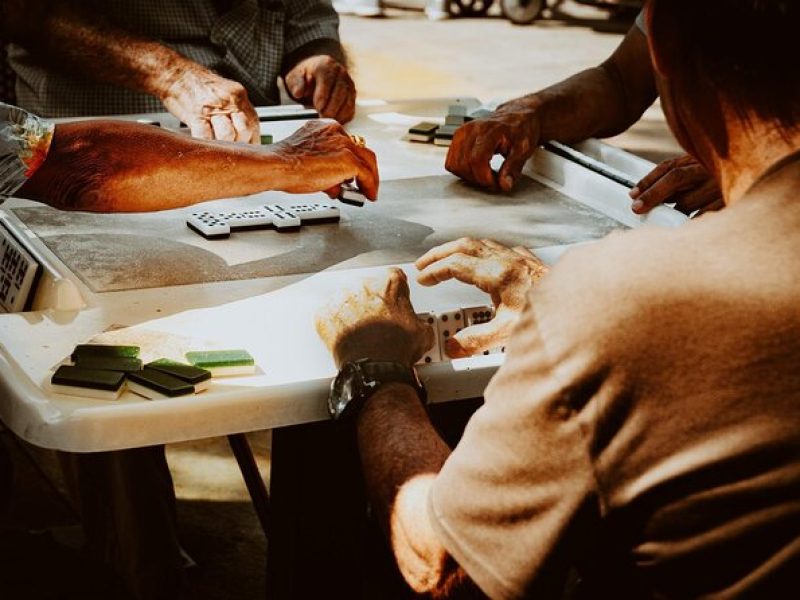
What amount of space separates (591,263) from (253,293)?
768 mm


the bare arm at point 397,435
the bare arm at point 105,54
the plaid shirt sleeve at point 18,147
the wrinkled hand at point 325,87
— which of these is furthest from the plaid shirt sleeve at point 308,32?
the bare arm at point 397,435

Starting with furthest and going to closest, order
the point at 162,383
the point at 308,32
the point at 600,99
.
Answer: the point at 308,32 → the point at 600,99 → the point at 162,383

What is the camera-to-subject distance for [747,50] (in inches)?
36.8

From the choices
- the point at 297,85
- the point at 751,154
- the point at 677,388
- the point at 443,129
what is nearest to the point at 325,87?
the point at 297,85

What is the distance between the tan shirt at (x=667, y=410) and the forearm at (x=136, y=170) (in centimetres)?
96

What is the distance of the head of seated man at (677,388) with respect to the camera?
93 centimetres

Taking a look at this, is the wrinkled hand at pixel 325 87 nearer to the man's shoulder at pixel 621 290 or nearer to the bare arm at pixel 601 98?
the bare arm at pixel 601 98

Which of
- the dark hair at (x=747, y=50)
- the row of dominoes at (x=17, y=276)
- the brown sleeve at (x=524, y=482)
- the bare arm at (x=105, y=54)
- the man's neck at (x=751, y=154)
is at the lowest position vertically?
the bare arm at (x=105, y=54)

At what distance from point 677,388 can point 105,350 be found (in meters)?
0.73

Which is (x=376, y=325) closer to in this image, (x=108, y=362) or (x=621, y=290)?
(x=108, y=362)

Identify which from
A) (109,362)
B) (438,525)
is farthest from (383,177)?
(438,525)

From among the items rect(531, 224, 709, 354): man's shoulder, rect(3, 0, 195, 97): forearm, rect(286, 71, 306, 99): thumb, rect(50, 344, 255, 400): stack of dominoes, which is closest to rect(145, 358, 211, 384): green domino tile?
rect(50, 344, 255, 400): stack of dominoes

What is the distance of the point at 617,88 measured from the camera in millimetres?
2607

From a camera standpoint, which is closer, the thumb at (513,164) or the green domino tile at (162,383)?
the green domino tile at (162,383)
